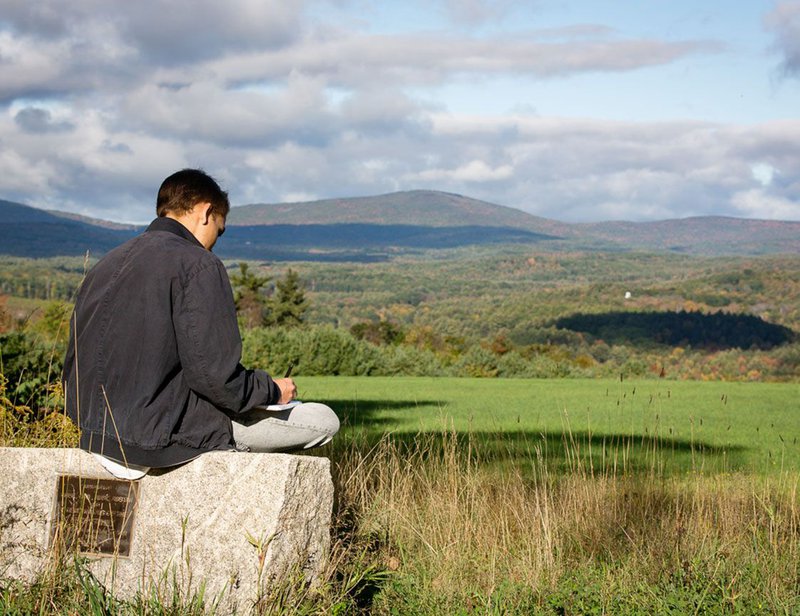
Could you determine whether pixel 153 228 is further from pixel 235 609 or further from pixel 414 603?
pixel 414 603

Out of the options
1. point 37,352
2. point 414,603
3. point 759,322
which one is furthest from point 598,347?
point 414,603

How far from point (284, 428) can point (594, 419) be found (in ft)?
42.5

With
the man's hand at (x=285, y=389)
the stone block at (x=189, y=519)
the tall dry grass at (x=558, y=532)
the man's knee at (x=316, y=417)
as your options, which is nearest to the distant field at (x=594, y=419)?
the tall dry grass at (x=558, y=532)

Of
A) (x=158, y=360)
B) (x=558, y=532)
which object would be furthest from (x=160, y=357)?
(x=558, y=532)

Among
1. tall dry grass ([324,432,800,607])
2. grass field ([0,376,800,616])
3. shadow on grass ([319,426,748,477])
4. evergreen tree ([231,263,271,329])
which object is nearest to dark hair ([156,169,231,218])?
grass field ([0,376,800,616])

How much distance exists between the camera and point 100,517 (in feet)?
16.5

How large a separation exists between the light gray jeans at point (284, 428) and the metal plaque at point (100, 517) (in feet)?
1.93

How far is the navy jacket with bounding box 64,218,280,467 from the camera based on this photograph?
474 centimetres

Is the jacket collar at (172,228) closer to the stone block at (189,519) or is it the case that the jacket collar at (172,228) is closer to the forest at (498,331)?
the forest at (498,331)

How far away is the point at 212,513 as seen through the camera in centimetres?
485

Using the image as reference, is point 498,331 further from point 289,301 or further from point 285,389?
point 285,389

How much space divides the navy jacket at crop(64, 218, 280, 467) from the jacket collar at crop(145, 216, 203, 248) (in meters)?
0.16

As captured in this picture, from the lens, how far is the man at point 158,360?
4746 millimetres

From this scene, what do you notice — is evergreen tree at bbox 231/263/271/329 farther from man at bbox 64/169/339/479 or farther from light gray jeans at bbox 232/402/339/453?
man at bbox 64/169/339/479
